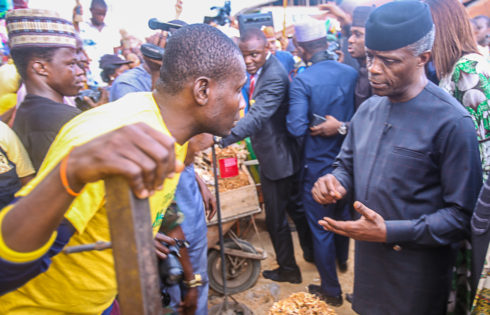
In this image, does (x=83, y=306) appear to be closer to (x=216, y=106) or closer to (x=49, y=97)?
(x=216, y=106)

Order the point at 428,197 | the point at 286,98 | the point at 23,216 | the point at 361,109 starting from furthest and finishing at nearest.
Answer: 1. the point at 286,98
2. the point at 361,109
3. the point at 428,197
4. the point at 23,216

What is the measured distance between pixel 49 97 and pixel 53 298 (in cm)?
→ 166

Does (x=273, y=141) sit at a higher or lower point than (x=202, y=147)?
lower

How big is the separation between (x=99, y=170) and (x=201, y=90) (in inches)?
31.5

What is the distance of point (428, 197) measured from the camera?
1.93 meters

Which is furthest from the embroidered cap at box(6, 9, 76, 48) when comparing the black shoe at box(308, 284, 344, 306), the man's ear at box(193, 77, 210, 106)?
the black shoe at box(308, 284, 344, 306)

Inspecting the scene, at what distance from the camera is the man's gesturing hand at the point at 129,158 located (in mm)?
793

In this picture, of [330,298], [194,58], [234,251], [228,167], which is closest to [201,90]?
[194,58]

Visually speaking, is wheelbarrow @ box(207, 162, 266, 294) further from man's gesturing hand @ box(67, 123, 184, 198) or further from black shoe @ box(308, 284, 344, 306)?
man's gesturing hand @ box(67, 123, 184, 198)

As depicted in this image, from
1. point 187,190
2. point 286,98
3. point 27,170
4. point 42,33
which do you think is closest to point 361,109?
point 187,190

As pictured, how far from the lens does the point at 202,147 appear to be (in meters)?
2.87

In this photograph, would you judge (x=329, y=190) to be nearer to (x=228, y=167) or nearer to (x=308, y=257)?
(x=228, y=167)

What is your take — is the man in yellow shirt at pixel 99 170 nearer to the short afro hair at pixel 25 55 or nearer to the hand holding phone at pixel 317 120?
the short afro hair at pixel 25 55

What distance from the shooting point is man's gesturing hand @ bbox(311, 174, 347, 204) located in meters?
2.24
